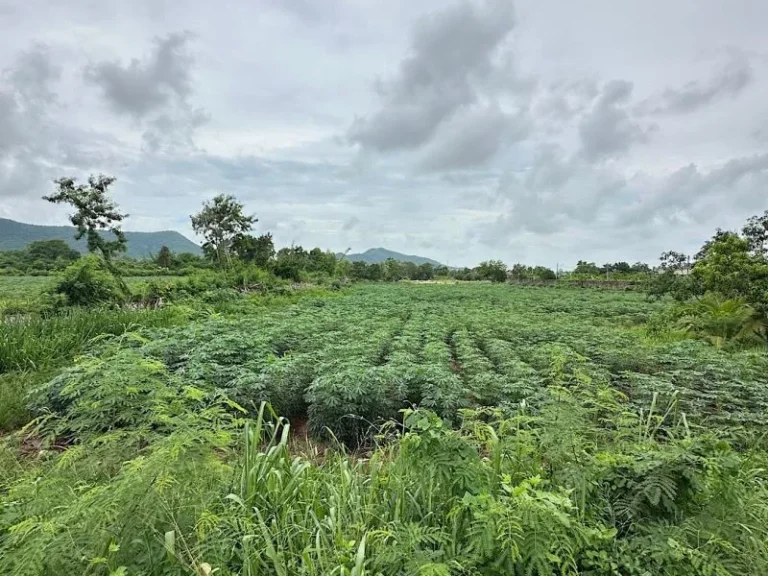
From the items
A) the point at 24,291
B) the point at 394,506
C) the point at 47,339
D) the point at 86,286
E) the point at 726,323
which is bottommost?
the point at 24,291

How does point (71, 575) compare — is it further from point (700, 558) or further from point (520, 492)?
point (700, 558)

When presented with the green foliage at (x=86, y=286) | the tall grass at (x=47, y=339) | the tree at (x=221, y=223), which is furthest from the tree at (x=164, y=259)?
the tall grass at (x=47, y=339)

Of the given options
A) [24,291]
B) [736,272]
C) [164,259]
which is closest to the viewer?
[736,272]

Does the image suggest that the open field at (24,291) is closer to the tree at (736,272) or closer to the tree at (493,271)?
the tree at (736,272)

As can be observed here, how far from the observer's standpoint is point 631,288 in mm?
46469

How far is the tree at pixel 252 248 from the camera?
128ft

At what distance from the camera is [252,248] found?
39312 mm

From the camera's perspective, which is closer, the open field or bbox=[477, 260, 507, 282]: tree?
the open field

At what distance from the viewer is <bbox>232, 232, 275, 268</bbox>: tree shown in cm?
3900

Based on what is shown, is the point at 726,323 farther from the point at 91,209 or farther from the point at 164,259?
the point at 164,259

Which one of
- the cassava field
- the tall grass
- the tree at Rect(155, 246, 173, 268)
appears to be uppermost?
the tree at Rect(155, 246, 173, 268)

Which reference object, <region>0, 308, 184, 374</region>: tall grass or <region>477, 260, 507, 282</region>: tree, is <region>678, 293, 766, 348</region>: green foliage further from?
<region>477, 260, 507, 282</region>: tree

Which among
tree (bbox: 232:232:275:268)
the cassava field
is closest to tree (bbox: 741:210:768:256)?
the cassava field

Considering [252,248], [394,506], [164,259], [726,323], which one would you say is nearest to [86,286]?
[394,506]
